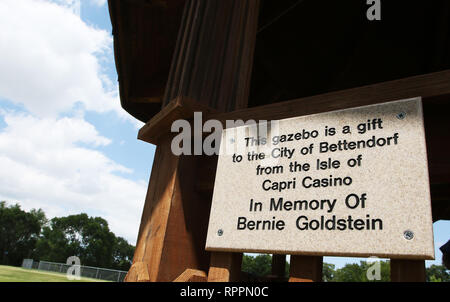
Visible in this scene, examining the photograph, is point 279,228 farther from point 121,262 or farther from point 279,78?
point 121,262

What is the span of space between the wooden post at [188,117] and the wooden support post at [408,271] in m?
0.64

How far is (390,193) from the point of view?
47.8 inches

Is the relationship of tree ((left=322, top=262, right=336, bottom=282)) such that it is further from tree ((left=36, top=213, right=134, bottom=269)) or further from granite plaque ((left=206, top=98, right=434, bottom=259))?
granite plaque ((left=206, top=98, right=434, bottom=259))

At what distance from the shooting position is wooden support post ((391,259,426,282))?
44.4 inches

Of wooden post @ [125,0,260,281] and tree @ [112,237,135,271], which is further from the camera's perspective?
tree @ [112,237,135,271]

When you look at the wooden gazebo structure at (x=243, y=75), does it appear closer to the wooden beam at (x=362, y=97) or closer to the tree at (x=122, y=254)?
the wooden beam at (x=362, y=97)

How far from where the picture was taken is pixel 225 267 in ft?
4.94

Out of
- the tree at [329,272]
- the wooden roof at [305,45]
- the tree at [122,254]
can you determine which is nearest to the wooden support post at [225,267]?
the wooden roof at [305,45]

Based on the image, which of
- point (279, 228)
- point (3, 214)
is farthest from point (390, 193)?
point (3, 214)

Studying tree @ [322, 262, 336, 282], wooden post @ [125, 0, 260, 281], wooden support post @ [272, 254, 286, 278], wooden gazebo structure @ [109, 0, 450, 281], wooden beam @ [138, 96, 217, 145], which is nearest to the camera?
wooden gazebo structure @ [109, 0, 450, 281]

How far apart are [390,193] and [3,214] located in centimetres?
8904

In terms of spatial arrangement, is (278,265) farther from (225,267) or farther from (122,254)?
(122,254)

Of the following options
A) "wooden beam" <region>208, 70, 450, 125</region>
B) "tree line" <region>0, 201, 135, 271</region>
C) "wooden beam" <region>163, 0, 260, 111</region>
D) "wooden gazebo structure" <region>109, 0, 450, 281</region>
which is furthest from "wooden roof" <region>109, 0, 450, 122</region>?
"tree line" <region>0, 201, 135, 271</region>

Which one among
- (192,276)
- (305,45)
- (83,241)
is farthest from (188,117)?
(83,241)
